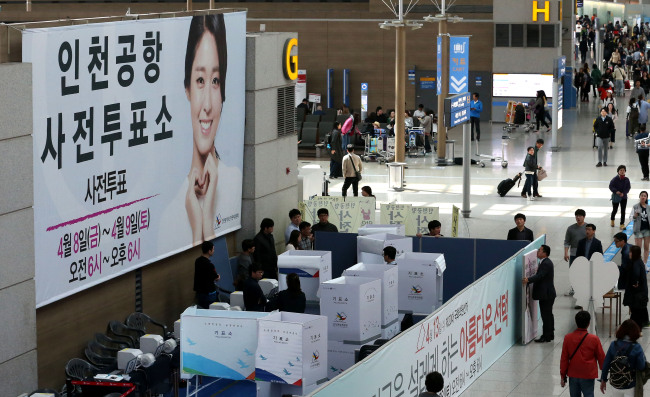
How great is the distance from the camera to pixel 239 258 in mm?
18469

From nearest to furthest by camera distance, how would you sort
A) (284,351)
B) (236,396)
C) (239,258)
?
(284,351), (236,396), (239,258)

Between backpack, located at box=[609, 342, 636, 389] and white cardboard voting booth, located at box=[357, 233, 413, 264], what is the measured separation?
5.58 m

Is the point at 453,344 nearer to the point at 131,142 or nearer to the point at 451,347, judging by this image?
the point at 451,347

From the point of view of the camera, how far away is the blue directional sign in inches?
1212

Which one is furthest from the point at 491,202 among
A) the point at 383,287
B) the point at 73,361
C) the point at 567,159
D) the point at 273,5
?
the point at 273,5

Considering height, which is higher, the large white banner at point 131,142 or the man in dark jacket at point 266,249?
the large white banner at point 131,142

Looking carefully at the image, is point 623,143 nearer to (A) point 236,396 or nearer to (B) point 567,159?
(B) point 567,159

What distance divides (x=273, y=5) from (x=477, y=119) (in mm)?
12586

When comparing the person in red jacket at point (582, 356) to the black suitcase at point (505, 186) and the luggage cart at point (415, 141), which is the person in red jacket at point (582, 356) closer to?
the black suitcase at point (505, 186)

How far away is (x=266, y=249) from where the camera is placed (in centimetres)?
1914

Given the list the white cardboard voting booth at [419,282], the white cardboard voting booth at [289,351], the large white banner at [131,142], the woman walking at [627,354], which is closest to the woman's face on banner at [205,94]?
the large white banner at [131,142]

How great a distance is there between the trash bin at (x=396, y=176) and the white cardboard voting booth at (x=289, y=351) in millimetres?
17268

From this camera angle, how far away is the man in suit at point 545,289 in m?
16.8

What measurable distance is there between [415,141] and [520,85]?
847cm
